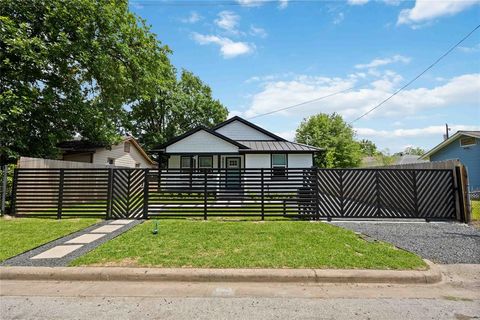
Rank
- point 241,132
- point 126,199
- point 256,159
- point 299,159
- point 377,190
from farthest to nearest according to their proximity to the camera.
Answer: point 241,132, point 299,159, point 256,159, point 377,190, point 126,199

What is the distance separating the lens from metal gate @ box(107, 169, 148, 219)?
28.9 ft

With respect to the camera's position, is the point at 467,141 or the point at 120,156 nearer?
the point at 467,141

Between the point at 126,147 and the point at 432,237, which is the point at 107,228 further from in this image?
the point at 126,147

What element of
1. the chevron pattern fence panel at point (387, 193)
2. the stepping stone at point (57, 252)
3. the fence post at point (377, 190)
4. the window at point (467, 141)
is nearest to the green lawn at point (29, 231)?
the stepping stone at point (57, 252)

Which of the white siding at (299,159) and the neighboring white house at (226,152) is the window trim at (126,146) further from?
the white siding at (299,159)

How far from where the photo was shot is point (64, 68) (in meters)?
12.6

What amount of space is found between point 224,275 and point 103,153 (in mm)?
16822

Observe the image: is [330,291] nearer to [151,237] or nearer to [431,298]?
[431,298]

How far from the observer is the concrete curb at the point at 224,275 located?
427 centimetres

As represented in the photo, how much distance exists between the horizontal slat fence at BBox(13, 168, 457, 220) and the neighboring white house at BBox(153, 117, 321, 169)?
8413 mm

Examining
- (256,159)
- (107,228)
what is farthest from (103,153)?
(107,228)

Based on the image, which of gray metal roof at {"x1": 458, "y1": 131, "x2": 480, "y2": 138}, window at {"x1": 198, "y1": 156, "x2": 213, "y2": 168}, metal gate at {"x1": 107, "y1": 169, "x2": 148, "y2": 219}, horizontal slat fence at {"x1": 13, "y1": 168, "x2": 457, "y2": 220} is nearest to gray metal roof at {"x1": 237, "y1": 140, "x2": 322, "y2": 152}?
window at {"x1": 198, "y1": 156, "x2": 213, "y2": 168}

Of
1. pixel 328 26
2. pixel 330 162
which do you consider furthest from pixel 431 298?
pixel 330 162

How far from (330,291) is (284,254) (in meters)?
1.26
